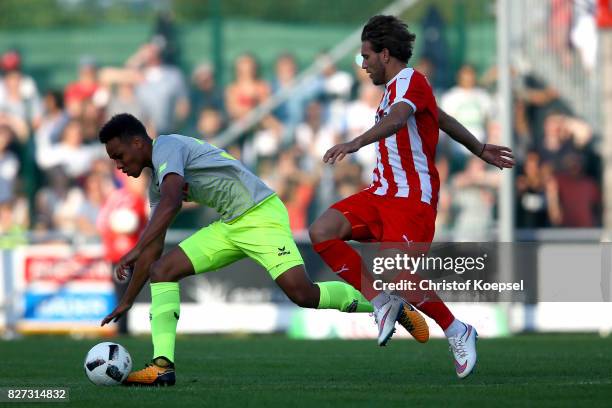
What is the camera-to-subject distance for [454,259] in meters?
10.8

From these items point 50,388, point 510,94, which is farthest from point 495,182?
point 50,388

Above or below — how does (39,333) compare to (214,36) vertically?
below

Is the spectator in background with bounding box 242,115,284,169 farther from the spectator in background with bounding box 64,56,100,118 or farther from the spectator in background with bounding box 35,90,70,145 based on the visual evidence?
the spectator in background with bounding box 35,90,70,145

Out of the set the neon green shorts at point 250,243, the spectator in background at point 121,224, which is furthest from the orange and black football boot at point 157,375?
the spectator in background at point 121,224

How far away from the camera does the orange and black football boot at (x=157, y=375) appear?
28.1 feet

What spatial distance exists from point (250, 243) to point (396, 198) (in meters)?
1.07

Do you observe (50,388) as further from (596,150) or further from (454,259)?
(596,150)

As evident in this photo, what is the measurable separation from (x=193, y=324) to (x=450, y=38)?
18.6 feet

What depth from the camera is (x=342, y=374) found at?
31.7 feet

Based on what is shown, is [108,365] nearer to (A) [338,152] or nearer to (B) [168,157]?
(B) [168,157]

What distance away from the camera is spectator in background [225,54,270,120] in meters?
19.4

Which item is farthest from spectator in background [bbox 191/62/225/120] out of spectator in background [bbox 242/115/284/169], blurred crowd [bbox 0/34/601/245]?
spectator in background [bbox 242/115/284/169]

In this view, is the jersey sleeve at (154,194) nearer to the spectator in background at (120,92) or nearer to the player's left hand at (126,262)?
the player's left hand at (126,262)

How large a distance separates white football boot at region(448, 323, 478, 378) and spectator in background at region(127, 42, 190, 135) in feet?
36.0
